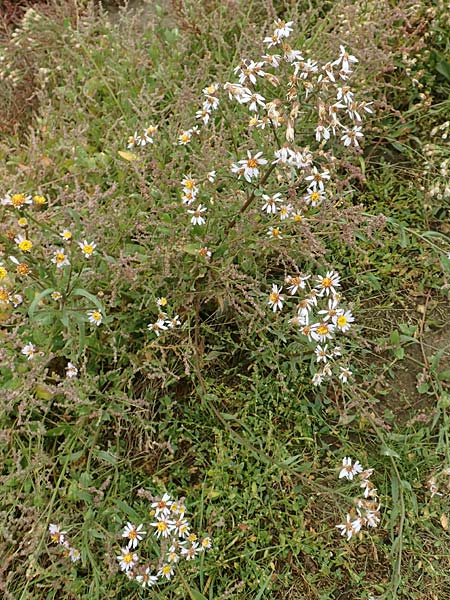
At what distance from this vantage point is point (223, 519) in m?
2.22

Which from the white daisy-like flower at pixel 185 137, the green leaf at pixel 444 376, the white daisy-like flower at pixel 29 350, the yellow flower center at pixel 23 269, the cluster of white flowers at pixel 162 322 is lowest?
the green leaf at pixel 444 376

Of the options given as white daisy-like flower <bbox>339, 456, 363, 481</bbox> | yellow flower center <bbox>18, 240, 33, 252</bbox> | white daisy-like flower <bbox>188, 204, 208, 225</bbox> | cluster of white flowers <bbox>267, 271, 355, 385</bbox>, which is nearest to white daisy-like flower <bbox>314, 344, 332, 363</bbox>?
cluster of white flowers <bbox>267, 271, 355, 385</bbox>

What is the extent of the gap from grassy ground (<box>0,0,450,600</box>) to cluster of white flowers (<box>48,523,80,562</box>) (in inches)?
1.4

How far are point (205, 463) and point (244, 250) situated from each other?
0.95m

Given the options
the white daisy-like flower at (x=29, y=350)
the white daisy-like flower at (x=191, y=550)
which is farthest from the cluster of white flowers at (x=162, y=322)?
the white daisy-like flower at (x=191, y=550)

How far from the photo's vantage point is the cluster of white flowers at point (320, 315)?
6.78ft

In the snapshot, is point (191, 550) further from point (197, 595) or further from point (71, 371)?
point (71, 371)

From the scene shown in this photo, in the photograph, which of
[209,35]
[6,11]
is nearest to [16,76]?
[6,11]

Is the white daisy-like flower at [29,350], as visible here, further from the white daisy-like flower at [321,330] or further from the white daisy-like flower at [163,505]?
the white daisy-like flower at [321,330]

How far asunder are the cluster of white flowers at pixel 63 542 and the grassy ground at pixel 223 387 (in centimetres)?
4

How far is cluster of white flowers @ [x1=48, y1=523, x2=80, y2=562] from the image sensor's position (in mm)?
2065

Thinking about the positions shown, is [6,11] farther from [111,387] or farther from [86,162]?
[111,387]

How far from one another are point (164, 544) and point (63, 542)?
41cm

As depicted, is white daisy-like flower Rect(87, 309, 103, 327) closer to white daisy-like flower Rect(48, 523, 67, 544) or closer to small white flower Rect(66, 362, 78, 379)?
small white flower Rect(66, 362, 78, 379)
